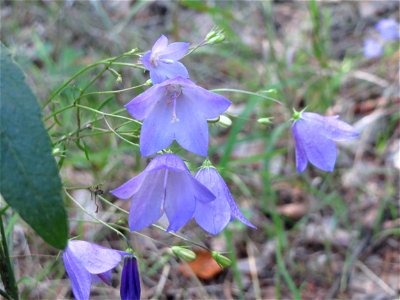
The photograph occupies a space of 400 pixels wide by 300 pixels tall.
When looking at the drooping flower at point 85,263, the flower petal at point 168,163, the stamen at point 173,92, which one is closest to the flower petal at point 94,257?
the drooping flower at point 85,263

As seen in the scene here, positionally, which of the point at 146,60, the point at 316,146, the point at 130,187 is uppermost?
the point at 146,60

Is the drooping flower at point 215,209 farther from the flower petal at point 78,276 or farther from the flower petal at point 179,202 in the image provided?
the flower petal at point 78,276

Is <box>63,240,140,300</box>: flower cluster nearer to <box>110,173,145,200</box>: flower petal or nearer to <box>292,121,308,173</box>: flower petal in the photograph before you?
<box>110,173,145,200</box>: flower petal

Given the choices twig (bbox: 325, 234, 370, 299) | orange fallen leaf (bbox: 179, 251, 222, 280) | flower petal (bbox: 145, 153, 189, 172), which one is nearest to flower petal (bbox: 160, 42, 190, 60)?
flower petal (bbox: 145, 153, 189, 172)

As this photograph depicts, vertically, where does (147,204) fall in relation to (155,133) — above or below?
below

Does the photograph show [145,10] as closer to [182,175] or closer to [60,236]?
[182,175]

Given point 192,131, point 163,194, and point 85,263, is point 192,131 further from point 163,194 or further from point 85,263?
point 85,263

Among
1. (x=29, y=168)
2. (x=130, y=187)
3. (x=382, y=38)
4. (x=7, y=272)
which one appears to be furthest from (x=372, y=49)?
(x=29, y=168)
